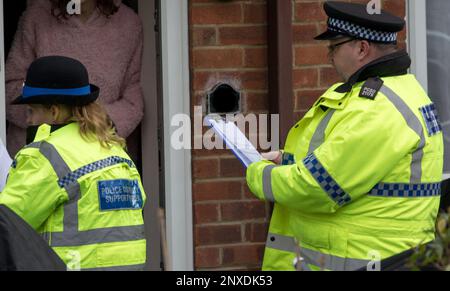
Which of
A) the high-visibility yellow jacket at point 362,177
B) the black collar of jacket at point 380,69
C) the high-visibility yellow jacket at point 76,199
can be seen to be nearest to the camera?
the high-visibility yellow jacket at point 76,199

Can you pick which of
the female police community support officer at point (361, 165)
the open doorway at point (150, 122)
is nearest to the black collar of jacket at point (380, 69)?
the female police community support officer at point (361, 165)

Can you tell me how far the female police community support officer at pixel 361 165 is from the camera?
4.41 meters

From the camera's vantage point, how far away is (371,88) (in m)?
4.53

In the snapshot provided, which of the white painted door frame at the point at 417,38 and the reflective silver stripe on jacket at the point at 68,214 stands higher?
the white painted door frame at the point at 417,38

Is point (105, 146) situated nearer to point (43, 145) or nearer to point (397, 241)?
point (43, 145)

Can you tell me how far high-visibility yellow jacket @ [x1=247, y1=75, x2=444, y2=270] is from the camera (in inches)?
173

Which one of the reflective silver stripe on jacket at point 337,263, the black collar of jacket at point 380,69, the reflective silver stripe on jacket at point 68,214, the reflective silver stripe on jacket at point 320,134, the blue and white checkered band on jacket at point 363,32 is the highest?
the blue and white checkered band on jacket at point 363,32

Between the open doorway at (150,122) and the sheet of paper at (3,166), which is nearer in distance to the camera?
the sheet of paper at (3,166)

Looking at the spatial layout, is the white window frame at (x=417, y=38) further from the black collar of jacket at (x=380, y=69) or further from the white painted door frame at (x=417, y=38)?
the black collar of jacket at (x=380, y=69)

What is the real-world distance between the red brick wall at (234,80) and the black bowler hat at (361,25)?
3.19 feet

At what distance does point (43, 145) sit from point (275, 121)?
5.31 ft

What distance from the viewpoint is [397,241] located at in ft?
14.9

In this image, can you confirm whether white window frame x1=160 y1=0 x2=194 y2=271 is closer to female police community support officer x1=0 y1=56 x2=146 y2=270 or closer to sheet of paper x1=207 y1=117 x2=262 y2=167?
sheet of paper x1=207 y1=117 x2=262 y2=167
